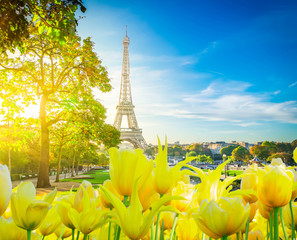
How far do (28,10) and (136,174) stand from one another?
18.8ft

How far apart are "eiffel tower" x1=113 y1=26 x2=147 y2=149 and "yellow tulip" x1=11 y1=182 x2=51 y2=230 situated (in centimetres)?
3869

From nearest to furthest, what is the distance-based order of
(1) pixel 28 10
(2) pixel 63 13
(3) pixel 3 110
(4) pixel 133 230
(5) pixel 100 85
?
(4) pixel 133 230 → (2) pixel 63 13 → (1) pixel 28 10 → (3) pixel 3 110 → (5) pixel 100 85

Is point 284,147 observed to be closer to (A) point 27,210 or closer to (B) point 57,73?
(B) point 57,73

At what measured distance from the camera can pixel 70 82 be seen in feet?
48.6

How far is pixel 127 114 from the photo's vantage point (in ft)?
154

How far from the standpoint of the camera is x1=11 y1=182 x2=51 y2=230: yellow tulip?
616 millimetres

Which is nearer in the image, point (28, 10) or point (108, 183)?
point (108, 183)

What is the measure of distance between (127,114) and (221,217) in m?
46.4

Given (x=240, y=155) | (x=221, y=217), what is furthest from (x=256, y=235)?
(x=240, y=155)

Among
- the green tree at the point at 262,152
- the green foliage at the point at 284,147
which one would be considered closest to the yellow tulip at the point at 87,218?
the green tree at the point at 262,152

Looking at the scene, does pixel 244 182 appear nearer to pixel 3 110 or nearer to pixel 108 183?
pixel 108 183

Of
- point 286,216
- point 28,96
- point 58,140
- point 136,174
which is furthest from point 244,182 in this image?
point 58,140

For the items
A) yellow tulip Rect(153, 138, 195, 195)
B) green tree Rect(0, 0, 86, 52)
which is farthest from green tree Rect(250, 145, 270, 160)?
yellow tulip Rect(153, 138, 195, 195)

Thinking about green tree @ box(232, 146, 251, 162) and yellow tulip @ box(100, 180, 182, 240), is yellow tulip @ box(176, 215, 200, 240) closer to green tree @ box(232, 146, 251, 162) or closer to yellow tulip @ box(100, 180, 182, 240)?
yellow tulip @ box(100, 180, 182, 240)
